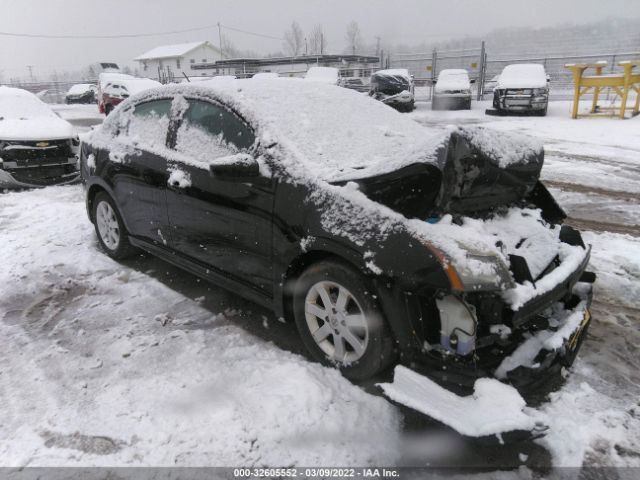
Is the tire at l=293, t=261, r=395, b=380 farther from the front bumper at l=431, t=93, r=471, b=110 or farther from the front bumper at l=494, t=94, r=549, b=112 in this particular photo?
the front bumper at l=431, t=93, r=471, b=110

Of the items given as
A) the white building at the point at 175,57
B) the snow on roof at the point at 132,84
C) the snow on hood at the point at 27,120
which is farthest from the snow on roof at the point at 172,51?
the snow on hood at the point at 27,120

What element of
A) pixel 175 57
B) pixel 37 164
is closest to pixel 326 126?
pixel 37 164

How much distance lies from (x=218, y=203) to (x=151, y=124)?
51.0 inches

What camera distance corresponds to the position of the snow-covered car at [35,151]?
7.32 m

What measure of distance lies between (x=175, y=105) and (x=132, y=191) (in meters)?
0.87

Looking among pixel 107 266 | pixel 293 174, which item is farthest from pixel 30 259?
pixel 293 174

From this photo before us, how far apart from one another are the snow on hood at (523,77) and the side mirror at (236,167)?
52.9 ft

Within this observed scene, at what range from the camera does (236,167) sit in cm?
289

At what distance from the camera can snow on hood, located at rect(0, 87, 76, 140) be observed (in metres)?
7.46

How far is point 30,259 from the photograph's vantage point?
4891 millimetres

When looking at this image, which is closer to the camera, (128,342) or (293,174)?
(293,174)

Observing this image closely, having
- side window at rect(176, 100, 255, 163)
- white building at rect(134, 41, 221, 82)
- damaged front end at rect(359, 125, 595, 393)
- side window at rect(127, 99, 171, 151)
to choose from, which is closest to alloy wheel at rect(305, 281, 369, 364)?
damaged front end at rect(359, 125, 595, 393)

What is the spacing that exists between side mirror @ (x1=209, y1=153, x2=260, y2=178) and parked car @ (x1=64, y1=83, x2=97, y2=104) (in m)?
33.8

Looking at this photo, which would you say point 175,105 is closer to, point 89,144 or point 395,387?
point 89,144
